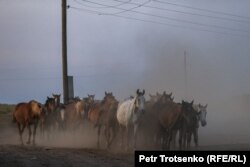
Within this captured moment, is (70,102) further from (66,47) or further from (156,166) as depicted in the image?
(156,166)

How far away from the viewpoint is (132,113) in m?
29.8

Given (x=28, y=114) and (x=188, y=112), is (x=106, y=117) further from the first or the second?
(x=188, y=112)

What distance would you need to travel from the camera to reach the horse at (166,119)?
29.3 meters

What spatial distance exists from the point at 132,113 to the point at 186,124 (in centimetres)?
253

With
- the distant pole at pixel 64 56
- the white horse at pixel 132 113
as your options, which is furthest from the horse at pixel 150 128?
the distant pole at pixel 64 56

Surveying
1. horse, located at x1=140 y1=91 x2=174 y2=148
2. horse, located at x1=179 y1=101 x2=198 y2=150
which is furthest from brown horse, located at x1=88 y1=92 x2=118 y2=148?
horse, located at x1=179 y1=101 x2=198 y2=150

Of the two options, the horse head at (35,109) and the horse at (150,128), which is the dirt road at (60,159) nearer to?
the horse at (150,128)

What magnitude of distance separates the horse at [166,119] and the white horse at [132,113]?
3.54 ft

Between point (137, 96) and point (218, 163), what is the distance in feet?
38.7

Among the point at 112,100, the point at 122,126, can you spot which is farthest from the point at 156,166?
the point at 112,100

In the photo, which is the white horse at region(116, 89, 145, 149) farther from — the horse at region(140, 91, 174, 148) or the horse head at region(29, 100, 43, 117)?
the horse head at region(29, 100, 43, 117)

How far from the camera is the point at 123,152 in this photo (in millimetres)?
28297

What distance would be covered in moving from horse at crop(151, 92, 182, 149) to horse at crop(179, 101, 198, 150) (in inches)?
12.6

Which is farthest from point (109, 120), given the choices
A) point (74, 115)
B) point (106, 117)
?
point (74, 115)
